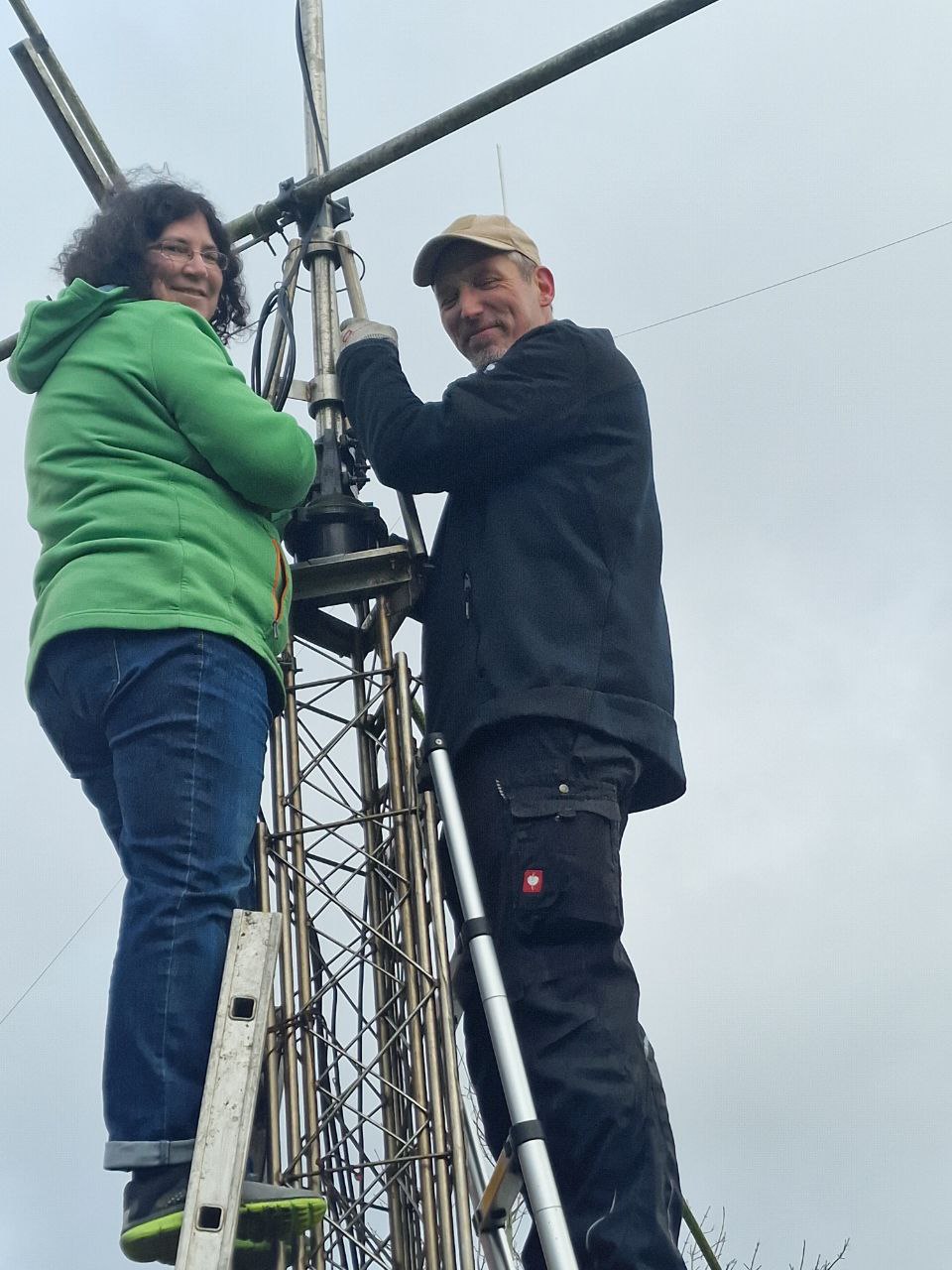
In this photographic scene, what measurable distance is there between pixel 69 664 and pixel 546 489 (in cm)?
135

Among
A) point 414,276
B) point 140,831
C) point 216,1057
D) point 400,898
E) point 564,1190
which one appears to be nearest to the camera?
point 216,1057

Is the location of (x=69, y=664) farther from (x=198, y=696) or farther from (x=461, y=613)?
(x=461, y=613)

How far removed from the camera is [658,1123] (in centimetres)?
361

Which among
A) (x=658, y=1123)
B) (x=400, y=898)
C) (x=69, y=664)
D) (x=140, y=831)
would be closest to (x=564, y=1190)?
(x=658, y=1123)

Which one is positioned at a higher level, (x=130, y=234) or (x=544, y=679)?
(x=130, y=234)

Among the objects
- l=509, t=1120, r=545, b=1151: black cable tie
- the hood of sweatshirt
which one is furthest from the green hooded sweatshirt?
l=509, t=1120, r=545, b=1151: black cable tie

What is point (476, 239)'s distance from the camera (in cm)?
465

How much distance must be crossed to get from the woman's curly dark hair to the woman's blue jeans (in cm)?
104

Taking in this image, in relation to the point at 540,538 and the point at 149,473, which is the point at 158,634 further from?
the point at 540,538

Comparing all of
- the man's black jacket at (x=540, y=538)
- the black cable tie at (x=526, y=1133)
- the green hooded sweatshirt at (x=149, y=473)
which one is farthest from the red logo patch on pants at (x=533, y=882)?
the green hooded sweatshirt at (x=149, y=473)

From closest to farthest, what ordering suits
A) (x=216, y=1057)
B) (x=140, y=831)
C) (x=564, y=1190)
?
1. (x=216, y=1057)
2. (x=140, y=831)
3. (x=564, y=1190)

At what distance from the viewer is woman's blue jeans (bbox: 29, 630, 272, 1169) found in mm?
3025

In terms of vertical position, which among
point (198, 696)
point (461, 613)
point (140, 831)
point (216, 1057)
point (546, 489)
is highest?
point (546, 489)

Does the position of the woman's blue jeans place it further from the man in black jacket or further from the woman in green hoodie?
the man in black jacket
